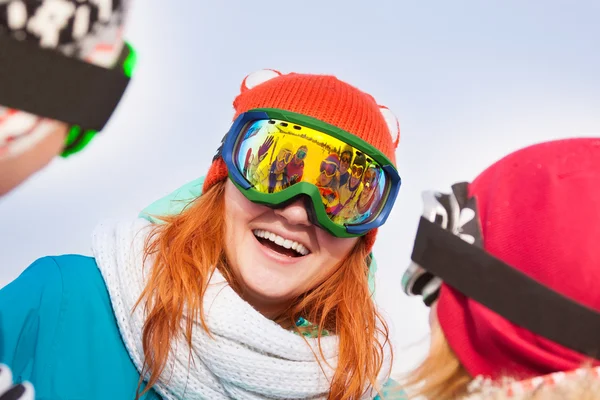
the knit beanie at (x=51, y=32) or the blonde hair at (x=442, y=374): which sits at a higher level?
the knit beanie at (x=51, y=32)

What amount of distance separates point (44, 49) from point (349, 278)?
1321 mm

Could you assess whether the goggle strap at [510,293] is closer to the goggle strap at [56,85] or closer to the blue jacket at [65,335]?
the goggle strap at [56,85]

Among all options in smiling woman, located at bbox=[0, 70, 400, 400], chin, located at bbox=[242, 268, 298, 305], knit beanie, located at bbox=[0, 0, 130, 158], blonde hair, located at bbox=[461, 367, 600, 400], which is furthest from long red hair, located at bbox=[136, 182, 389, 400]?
knit beanie, located at bbox=[0, 0, 130, 158]

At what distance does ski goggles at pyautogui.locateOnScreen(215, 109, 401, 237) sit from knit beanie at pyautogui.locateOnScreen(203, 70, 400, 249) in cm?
5

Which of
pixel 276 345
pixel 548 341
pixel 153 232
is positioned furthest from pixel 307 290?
pixel 548 341

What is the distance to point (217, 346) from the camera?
1.36m

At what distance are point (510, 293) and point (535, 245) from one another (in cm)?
8

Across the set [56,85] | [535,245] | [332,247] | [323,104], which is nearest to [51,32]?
[56,85]

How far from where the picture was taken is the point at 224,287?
4.62ft

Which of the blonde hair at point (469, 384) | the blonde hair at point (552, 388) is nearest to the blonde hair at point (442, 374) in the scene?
the blonde hair at point (469, 384)

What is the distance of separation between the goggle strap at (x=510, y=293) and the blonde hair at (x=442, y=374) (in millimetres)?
105

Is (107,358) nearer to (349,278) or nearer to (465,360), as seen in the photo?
(349,278)

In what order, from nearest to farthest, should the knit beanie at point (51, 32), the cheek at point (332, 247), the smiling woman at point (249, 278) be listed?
1. the knit beanie at point (51, 32)
2. the smiling woman at point (249, 278)
3. the cheek at point (332, 247)

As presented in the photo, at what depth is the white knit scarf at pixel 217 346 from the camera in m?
1.35
